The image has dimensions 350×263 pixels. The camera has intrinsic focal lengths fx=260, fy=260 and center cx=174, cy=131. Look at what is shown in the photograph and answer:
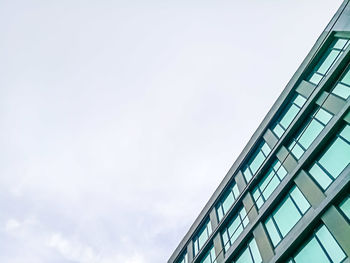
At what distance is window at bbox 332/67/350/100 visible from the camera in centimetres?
1187

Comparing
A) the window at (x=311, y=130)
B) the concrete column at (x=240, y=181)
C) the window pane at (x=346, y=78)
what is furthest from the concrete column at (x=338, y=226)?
the concrete column at (x=240, y=181)

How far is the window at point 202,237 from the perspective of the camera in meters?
20.5

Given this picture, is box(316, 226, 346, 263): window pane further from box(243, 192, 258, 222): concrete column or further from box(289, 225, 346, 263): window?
box(243, 192, 258, 222): concrete column

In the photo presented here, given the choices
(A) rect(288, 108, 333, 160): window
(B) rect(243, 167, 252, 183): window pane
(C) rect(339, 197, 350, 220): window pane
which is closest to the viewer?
(C) rect(339, 197, 350, 220): window pane

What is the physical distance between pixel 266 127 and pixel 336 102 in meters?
6.53

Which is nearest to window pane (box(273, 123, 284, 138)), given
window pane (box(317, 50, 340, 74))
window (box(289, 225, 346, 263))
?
window pane (box(317, 50, 340, 74))

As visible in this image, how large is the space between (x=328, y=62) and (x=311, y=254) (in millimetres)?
10309

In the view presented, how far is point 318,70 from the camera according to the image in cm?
1546

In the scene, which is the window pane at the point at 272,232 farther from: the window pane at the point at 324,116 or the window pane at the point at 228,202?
the window pane at the point at 324,116

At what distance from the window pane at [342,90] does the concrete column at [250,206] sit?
734 cm

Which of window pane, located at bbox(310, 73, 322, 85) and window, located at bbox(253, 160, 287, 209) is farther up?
window pane, located at bbox(310, 73, 322, 85)

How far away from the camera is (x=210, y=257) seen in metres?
18.1

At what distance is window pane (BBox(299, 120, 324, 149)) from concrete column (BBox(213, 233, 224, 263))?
8.35 m

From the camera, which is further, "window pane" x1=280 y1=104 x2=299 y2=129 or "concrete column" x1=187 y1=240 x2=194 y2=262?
"concrete column" x1=187 y1=240 x2=194 y2=262
